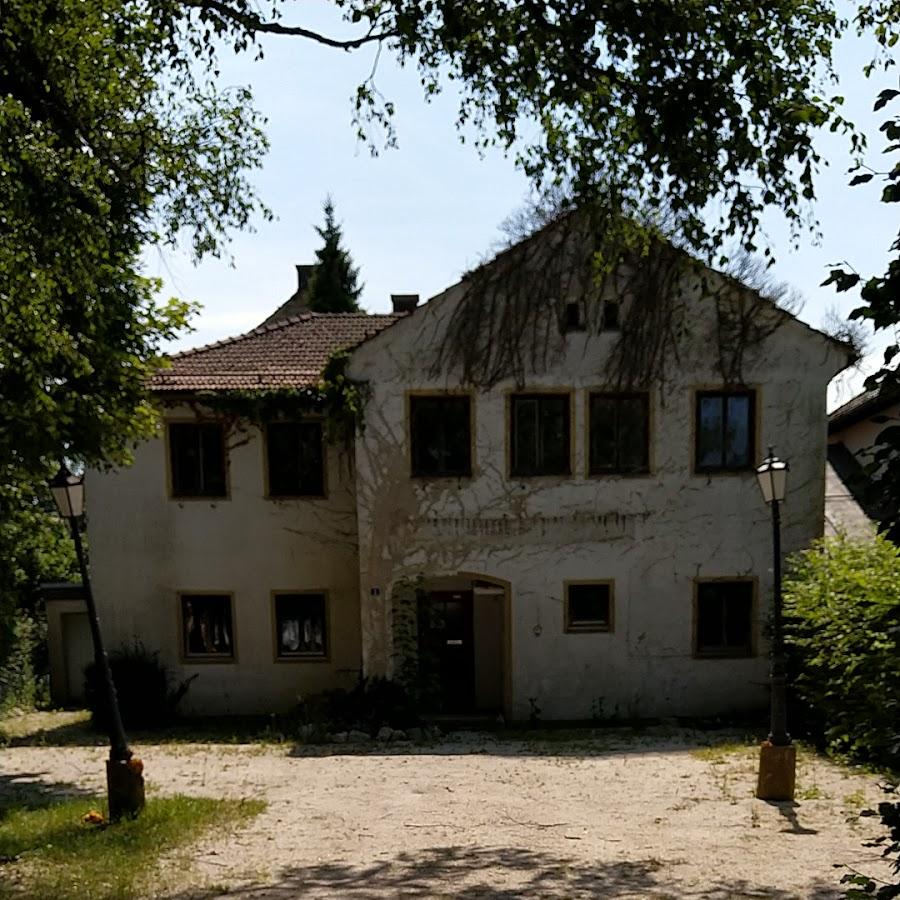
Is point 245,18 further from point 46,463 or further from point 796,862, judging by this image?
point 796,862

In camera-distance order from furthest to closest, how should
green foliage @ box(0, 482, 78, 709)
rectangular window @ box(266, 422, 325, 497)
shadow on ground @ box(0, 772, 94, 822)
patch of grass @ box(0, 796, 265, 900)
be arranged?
rectangular window @ box(266, 422, 325, 497) < green foliage @ box(0, 482, 78, 709) < shadow on ground @ box(0, 772, 94, 822) < patch of grass @ box(0, 796, 265, 900)

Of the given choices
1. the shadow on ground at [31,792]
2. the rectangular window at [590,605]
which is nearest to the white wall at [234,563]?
the rectangular window at [590,605]

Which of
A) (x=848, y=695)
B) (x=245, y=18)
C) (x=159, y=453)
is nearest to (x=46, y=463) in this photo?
(x=159, y=453)

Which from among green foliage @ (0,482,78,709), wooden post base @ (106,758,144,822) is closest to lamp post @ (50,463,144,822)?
wooden post base @ (106,758,144,822)

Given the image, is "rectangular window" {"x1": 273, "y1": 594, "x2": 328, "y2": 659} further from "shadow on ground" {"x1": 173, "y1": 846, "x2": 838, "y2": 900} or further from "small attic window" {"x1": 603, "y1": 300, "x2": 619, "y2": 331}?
"shadow on ground" {"x1": 173, "y1": 846, "x2": 838, "y2": 900}

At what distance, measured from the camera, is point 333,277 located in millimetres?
42031

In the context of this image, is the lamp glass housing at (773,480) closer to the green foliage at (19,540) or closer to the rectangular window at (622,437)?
the rectangular window at (622,437)

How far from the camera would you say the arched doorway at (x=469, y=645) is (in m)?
18.2

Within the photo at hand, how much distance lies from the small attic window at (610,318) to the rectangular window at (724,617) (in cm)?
504

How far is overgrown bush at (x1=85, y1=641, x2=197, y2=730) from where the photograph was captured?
55.7 ft

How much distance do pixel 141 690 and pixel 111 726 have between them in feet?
25.2

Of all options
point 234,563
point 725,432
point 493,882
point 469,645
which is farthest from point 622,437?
point 493,882

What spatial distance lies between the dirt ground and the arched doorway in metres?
3.96

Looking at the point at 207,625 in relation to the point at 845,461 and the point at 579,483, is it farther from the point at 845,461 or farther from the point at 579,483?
the point at 845,461
